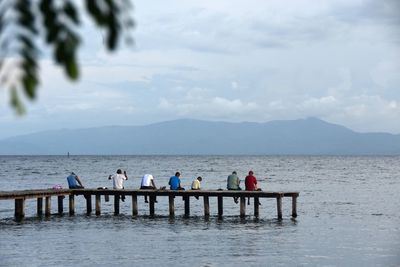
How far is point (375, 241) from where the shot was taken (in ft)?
87.8

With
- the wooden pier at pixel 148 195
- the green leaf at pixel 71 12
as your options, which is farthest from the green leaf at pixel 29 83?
the wooden pier at pixel 148 195

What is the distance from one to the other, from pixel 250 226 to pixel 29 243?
999cm

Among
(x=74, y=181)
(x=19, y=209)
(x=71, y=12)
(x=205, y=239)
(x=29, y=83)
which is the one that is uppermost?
(x=71, y=12)

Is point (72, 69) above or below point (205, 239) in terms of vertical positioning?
above

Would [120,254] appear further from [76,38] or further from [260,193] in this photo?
[76,38]

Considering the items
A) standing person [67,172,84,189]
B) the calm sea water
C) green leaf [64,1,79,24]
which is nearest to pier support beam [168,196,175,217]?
the calm sea water

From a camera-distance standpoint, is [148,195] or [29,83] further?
[148,195]

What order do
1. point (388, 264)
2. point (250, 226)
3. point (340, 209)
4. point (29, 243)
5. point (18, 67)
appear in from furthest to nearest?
point (340, 209) → point (250, 226) → point (29, 243) → point (388, 264) → point (18, 67)

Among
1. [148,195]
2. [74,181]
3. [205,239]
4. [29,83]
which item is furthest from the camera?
[74,181]

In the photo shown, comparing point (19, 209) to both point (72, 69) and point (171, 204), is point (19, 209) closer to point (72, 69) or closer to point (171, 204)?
point (171, 204)

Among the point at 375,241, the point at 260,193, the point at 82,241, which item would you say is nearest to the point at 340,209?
the point at 260,193

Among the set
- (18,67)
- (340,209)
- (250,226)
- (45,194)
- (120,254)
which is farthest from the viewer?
(340,209)

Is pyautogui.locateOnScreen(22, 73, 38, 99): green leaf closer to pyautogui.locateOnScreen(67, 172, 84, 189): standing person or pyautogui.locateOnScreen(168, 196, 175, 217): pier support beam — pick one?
pyautogui.locateOnScreen(168, 196, 175, 217): pier support beam

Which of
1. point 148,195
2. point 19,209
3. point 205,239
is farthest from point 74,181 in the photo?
point 205,239
